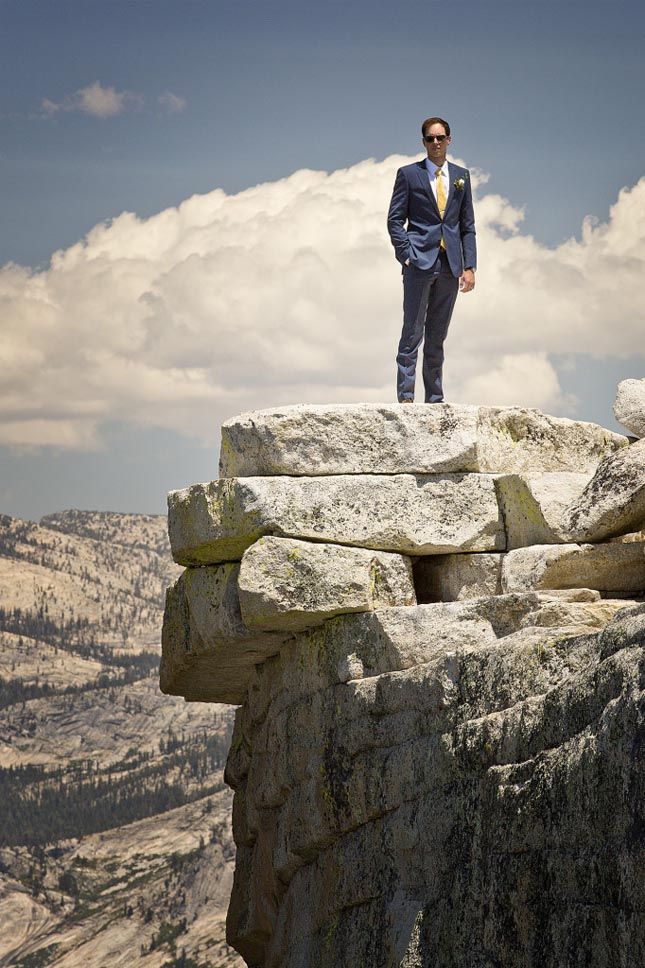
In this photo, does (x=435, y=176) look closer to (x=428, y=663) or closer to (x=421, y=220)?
(x=421, y=220)

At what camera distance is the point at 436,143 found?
37.6ft

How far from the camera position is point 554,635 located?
7824 millimetres

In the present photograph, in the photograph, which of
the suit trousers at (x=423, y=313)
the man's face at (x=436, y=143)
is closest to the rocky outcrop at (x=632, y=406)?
the suit trousers at (x=423, y=313)

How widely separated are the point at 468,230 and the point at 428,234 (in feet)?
1.96

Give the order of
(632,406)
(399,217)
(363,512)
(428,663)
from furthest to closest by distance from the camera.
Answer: (399,217) < (632,406) < (363,512) < (428,663)

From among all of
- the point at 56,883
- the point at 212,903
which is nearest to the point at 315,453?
the point at 212,903

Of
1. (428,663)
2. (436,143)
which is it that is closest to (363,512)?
(428,663)

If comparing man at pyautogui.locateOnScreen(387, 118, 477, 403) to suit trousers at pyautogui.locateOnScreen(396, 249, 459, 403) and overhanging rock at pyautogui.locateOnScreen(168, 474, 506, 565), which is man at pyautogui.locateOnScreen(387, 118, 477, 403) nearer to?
suit trousers at pyautogui.locateOnScreen(396, 249, 459, 403)

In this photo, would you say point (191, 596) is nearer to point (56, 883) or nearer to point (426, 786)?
point (426, 786)

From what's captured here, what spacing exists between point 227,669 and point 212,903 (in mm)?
140148

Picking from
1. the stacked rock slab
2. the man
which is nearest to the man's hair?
the man

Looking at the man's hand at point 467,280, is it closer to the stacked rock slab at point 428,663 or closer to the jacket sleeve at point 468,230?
the jacket sleeve at point 468,230

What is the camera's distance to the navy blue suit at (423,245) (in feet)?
37.8

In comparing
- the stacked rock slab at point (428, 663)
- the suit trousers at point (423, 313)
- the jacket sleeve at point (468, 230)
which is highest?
the jacket sleeve at point (468, 230)
